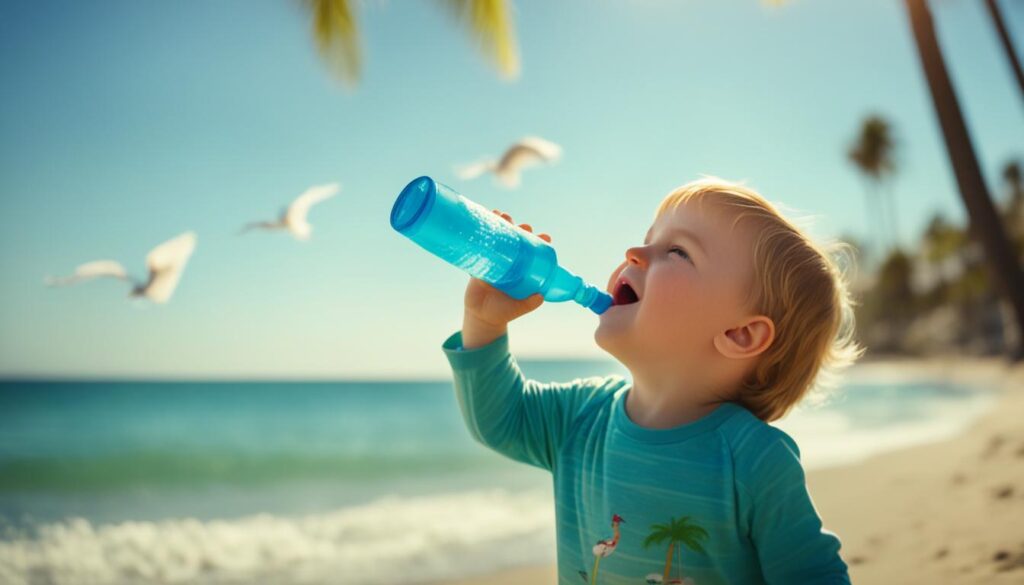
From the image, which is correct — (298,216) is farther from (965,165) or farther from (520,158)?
(965,165)

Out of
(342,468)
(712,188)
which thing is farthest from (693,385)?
(342,468)

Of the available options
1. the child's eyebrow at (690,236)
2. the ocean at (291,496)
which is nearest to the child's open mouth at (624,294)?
the child's eyebrow at (690,236)

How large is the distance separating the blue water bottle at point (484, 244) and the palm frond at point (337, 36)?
4.45 m

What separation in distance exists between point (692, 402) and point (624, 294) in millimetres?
287

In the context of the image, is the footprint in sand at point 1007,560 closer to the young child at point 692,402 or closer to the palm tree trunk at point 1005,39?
the young child at point 692,402

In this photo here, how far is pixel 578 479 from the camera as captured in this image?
62.7 inches

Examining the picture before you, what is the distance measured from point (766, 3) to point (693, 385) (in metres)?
6.27

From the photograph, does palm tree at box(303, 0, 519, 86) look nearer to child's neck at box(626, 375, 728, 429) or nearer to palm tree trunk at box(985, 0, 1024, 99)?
child's neck at box(626, 375, 728, 429)

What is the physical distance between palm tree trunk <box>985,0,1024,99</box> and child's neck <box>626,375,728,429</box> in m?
7.65

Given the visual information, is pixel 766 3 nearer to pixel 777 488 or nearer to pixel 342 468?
pixel 777 488

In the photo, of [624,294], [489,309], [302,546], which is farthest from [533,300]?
[302,546]

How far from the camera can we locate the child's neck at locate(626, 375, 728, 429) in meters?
1.49

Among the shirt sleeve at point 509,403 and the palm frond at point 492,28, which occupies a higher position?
the palm frond at point 492,28

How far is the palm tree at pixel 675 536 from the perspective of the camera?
4.43 ft
